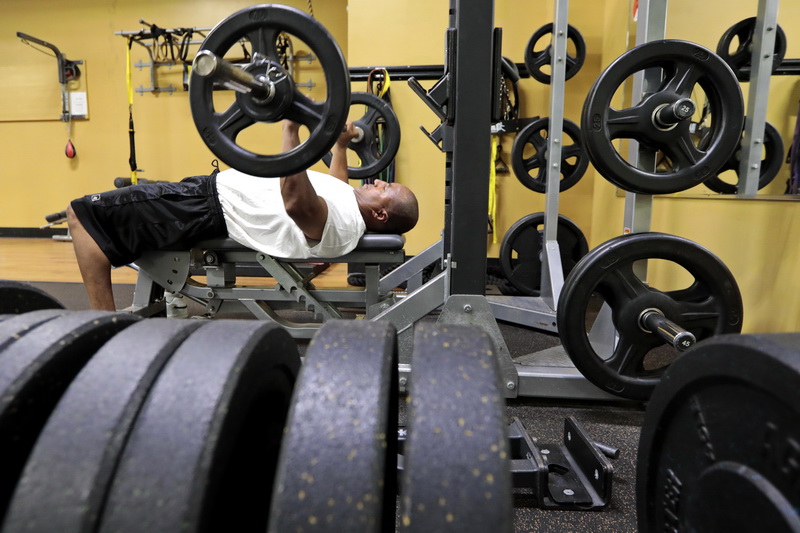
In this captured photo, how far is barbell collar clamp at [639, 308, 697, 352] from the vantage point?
833 millimetres

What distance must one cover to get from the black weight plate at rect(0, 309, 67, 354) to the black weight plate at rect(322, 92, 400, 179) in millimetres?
1522

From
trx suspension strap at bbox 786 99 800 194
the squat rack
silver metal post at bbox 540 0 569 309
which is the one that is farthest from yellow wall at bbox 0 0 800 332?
silver metal post at bbox 540 0 569 309

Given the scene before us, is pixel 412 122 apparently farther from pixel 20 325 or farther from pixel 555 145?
pixel 20 325

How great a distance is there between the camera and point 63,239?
13.3 ft

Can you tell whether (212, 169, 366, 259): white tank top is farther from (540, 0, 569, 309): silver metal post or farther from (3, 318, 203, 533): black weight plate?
(3, 318, 203, 533): black weight plate

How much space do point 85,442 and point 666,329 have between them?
0.93 m

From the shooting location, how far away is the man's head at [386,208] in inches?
64.8

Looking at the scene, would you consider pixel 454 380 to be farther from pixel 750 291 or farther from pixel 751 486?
pixel 750 291

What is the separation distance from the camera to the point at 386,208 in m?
1.65

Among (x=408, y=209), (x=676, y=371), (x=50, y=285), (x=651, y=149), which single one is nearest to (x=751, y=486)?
(x=676, y=371)

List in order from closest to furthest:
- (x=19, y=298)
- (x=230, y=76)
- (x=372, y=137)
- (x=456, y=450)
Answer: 1. (x=456, y=450)
2. (x=19, y=298)
3. (x=230, y=76)
4. (x=372, y=137)

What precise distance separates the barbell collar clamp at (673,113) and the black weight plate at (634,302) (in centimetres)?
23

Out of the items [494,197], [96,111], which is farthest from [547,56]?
[96,111]

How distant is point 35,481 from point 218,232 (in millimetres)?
1332
